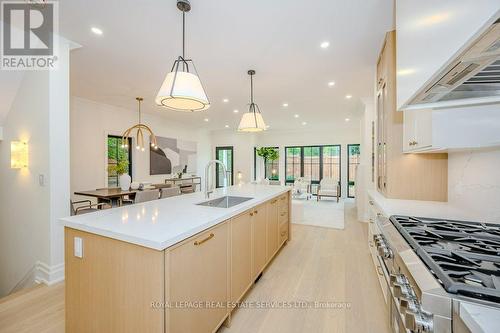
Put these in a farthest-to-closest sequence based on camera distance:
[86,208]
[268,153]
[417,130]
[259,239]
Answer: [268,153]
[86,208]
[259,239]
[417,130]

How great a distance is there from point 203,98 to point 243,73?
1816mm

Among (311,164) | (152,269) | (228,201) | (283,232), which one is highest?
(311,164)

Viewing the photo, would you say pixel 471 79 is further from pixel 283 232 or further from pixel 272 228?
pixel 283 232

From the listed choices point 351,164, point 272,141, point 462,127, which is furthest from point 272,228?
point 272,141

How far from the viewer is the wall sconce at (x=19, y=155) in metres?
2.58

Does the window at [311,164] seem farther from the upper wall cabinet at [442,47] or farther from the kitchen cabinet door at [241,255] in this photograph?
the upper wall cabinet at [442,47]

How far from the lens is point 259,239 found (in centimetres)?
231

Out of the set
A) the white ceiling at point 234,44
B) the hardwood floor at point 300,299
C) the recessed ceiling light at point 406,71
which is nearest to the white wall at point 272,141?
the white ceiling at point 234,44

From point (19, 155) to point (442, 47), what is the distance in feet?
13.3

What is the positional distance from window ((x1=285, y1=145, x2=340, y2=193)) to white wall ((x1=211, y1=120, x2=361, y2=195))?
0.66ft

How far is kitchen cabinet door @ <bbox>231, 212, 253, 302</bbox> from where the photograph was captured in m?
1.76

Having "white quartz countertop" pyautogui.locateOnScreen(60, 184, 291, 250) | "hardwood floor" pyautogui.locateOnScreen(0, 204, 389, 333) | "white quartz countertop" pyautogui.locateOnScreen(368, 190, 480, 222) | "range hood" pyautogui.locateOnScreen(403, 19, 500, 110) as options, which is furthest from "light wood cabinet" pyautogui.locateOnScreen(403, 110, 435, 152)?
"white quartz countertop" pyautogui.locateOnScreen(60, 184, 291, 250)

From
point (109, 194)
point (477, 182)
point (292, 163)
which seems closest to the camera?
point (477, 182)

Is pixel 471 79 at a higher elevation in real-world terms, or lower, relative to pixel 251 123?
lower
